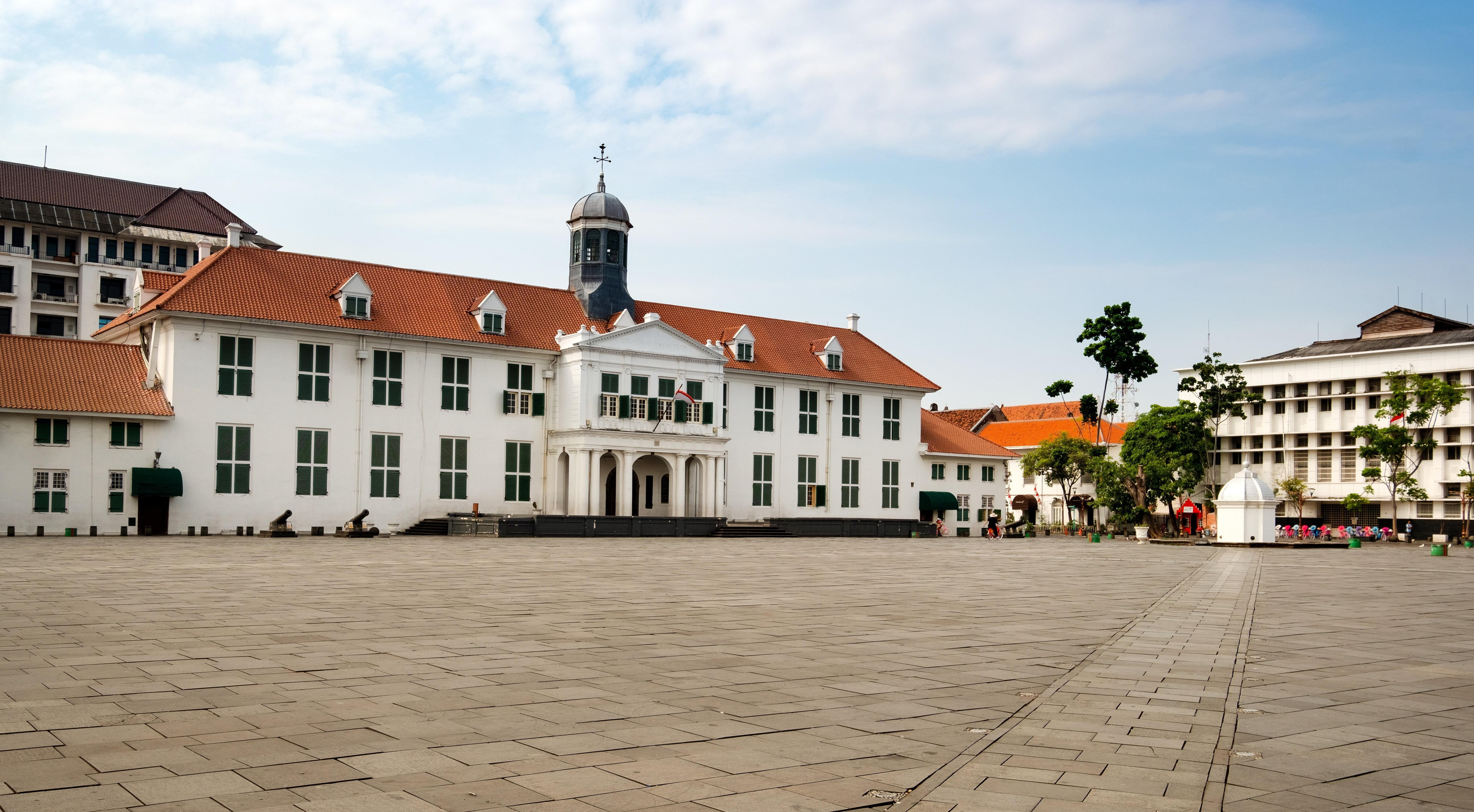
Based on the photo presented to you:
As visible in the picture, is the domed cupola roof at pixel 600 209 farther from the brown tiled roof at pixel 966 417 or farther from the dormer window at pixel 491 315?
the brown tiled roof at pixel 966 417

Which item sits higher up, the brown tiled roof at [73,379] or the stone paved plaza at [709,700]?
the brown tiled roof at [73,379]

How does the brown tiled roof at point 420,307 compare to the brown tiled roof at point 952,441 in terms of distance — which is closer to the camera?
the brown tiled roof at point 420,307

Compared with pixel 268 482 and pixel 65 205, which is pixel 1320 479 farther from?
pixel 65 205

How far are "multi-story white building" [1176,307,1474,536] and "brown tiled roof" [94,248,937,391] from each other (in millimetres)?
41631

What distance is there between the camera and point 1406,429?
7700 cm

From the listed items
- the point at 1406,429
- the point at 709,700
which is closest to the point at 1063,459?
the point at 1406,429

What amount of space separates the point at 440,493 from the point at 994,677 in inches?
1636

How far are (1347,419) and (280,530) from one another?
76.5 metres

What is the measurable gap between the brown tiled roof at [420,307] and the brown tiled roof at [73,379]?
2339 mm

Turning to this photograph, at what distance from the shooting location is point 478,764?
6711 mm

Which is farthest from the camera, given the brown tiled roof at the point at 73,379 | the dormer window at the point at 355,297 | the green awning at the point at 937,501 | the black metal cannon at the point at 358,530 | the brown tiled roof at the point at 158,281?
the green awning at the point at 937,501

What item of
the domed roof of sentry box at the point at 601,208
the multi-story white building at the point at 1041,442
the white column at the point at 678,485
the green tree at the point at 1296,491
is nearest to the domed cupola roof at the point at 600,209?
the domed roof of sentry box at the point at 601,208

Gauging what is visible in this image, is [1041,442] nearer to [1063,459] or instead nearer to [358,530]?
[1063,459]

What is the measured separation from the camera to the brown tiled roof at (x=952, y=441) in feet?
227
